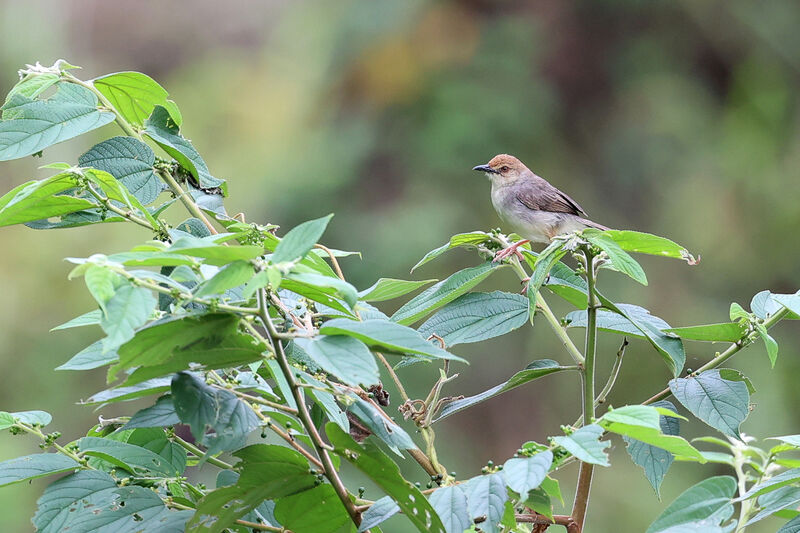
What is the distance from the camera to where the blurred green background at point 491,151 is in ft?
13.7

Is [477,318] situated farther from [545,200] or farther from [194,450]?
[545,200]

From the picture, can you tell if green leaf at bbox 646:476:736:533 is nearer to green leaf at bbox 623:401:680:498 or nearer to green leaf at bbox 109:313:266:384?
green leaf at bbox 623:401:680:498

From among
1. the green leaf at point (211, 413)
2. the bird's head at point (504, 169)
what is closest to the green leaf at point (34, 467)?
the green leaf at point (211, 413)

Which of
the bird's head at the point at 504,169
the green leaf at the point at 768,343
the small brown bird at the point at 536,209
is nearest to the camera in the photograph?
the green leaf at the point at 768,343

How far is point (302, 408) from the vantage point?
0.68 metres

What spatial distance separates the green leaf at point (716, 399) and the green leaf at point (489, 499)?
0.89ft

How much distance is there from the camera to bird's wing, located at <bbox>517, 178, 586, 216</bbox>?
95.5 inches

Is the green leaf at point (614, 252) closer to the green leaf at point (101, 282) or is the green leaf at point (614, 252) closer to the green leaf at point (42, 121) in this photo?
the green leaf at point (101, 282)

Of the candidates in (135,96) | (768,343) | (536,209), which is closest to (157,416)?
(135,96)

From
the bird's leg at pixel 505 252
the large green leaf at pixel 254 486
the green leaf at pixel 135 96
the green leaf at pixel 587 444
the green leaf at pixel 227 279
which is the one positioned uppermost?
the green leaf at pixel 135 96

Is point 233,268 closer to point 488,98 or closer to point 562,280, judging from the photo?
point 562,280

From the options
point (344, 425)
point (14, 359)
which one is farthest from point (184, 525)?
point (14, 359)

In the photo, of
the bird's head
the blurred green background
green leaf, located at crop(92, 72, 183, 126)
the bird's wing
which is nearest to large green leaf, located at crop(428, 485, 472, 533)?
green leaf, located at crop(92, 72, 183, 126)

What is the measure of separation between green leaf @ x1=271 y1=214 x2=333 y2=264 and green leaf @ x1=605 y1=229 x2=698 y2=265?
353 millimetres
